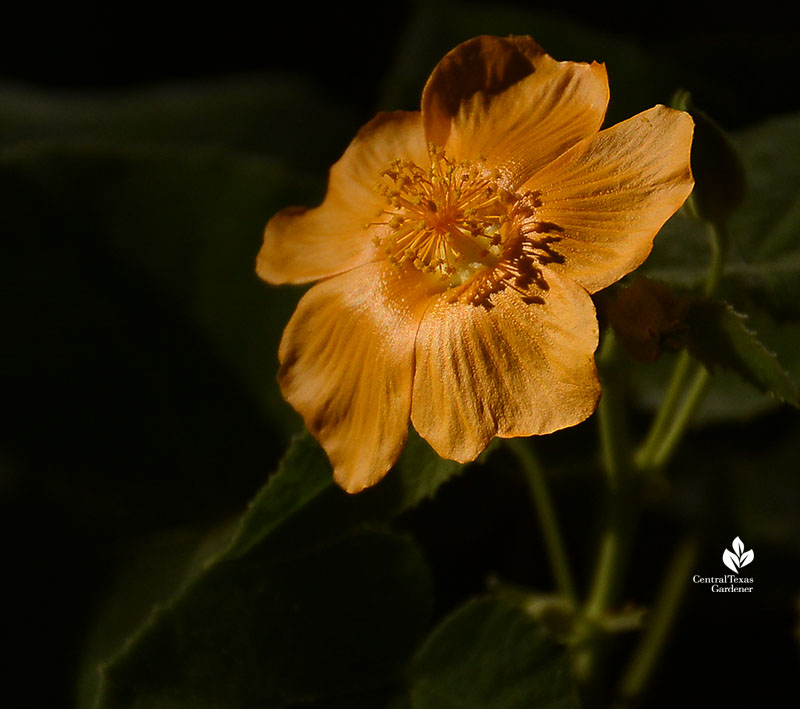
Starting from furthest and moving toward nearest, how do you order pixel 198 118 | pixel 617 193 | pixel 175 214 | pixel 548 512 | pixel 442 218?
pixel 198 118
pixel 175 214
pixel 548 512
pixel 442 218
pixel 617 193

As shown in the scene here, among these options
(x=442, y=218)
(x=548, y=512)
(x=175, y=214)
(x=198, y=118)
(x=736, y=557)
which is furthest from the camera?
(x=198, y=118)

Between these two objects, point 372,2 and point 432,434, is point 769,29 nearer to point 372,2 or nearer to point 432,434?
point 372,2

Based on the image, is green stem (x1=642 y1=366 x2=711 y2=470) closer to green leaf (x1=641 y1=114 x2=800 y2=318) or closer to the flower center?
green leaf (x1=641 y1=114 x2=800 y2=318)

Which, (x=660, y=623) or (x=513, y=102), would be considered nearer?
(x=513, y=102)

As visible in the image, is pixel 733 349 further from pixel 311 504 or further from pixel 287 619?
pixel 287 619

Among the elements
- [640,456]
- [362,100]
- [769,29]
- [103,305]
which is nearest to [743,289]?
[640,456]

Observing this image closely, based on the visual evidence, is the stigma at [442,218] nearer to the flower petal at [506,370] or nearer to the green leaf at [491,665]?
the flower petal at [506,370]

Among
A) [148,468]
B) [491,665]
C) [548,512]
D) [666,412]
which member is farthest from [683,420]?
[148,468]
